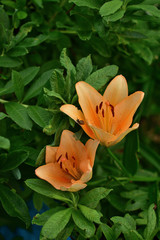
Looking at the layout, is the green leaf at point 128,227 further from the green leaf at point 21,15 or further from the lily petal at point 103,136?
Answer: the green leaf at point 21,15

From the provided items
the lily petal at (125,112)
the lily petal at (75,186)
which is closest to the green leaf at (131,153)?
the lily petal at (125,112)

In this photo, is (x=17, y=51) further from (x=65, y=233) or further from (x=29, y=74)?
(x=65, y=233)

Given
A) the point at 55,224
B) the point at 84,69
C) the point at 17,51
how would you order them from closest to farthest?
the point at 55,224, the point at 84,69, the point at 17,51

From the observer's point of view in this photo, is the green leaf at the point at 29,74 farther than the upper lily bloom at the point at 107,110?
Yes

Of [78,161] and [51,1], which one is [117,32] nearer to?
[51,1]

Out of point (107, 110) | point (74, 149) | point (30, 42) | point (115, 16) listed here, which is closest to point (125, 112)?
point (107, 110)

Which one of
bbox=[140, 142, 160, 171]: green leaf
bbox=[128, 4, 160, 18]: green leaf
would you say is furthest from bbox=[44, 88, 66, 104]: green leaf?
bbox=[140, 142, 160, 171]: green leaf

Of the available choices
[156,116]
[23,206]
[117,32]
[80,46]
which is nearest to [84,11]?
[117,32]

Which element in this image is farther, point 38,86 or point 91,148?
point 38,86
